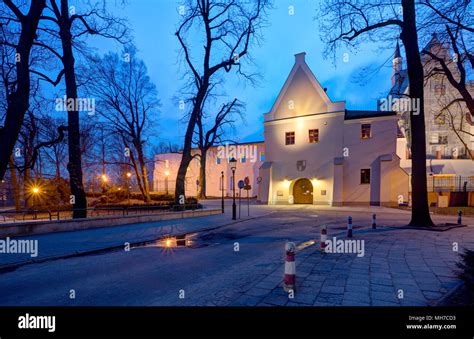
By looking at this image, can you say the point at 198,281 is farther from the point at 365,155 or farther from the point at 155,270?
the point at 365,155

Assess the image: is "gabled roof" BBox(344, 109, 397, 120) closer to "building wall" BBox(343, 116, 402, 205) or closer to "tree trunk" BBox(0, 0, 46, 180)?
"building wall" BBox(343, 116, 402, 205)

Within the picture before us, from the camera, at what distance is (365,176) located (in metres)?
24.3

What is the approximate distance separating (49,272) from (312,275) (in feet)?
21.1

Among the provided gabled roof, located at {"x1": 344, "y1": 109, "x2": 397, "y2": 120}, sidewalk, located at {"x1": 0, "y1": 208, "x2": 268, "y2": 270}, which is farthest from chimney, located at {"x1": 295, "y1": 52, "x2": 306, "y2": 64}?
sidewalk, located at {"x1": 0, "y1": 208, "x2": 268, "y2": 270}

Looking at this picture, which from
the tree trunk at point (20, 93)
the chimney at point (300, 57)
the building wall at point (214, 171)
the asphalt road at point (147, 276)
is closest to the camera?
the asphalt road at point (147, 276)

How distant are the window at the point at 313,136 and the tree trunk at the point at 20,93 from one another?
2385 centimetres

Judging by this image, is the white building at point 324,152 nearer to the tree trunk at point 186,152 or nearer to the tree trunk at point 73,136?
the tree trunk at point 186,152

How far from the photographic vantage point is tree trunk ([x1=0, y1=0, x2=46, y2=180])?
8078mm

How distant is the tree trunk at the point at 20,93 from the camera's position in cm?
808

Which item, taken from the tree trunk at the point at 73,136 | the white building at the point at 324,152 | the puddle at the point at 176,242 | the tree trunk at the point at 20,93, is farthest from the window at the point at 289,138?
the tree trunk at the point at 20,93

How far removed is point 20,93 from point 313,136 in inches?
961

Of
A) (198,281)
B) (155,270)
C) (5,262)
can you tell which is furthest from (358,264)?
(5,262)

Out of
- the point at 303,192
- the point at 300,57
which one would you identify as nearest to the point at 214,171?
the point at 303,192

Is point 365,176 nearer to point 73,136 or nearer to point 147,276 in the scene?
point 147,276
